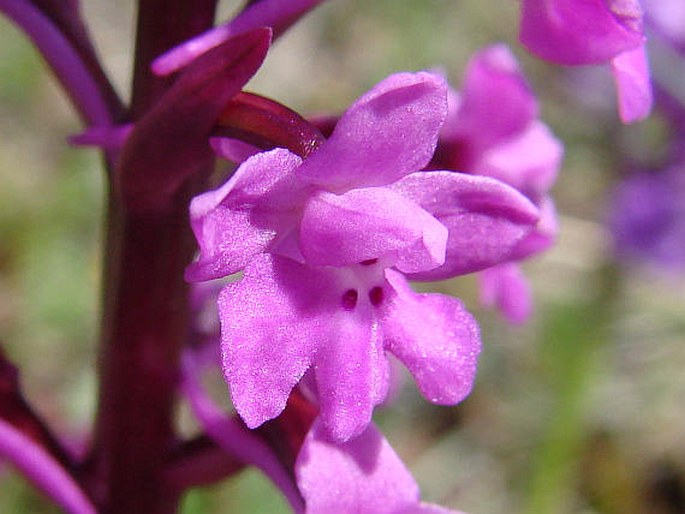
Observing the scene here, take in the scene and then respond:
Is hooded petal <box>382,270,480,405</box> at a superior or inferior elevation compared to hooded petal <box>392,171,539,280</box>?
inferior

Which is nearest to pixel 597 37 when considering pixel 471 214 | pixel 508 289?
pixel 471 214

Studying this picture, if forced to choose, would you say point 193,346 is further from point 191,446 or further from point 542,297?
point 542,297

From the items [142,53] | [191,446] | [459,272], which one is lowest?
[191,446]

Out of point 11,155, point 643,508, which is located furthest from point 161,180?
point 11,155

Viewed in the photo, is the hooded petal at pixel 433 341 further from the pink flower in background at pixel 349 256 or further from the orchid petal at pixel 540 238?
the orchid petal at pixel 540 238

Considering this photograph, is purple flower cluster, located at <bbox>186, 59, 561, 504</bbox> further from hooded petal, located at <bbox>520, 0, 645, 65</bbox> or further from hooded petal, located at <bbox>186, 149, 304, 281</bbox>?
hooded petal, located at <bbox>520, 0, 645, 65</bbox>

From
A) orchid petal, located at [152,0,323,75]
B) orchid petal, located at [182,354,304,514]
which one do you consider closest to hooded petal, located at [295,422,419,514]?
orchid petal, located at [182,354,304,514]
